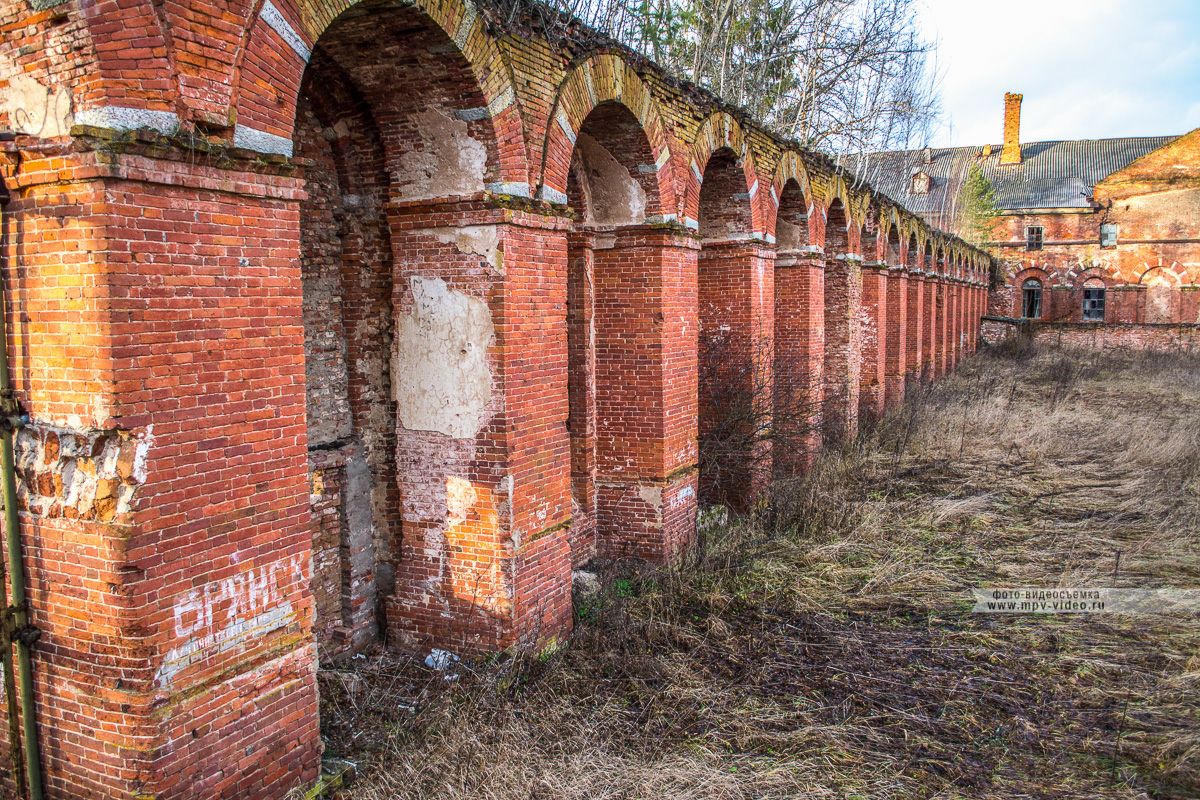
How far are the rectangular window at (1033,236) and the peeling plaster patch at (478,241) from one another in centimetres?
4274

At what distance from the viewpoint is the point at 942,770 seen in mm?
5039

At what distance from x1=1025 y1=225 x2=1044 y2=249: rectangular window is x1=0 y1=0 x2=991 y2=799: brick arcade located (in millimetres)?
35111

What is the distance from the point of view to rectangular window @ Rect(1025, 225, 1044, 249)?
4203cm

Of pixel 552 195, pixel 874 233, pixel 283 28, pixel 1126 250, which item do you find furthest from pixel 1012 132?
pixel 283 28

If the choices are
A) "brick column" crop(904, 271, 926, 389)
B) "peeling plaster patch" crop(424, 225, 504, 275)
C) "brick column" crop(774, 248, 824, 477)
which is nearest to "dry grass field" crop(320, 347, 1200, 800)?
"brick column" crop(774, 248, 824, 477)

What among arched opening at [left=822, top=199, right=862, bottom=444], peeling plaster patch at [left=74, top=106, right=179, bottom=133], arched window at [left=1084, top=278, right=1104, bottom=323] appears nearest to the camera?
peeling plaster patch at [left=74, top=106, right=179, bottom=133]

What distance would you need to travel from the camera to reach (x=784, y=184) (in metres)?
11.8

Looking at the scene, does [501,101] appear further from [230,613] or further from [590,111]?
[230,613]

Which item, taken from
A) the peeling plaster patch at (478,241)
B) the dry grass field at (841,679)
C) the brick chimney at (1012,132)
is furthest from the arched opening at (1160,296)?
the peeling plaster patch at (478,241)

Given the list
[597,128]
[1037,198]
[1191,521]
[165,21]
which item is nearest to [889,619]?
[1191,521]

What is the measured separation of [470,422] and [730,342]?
17.3 ft

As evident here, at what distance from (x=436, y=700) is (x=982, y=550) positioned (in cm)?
618

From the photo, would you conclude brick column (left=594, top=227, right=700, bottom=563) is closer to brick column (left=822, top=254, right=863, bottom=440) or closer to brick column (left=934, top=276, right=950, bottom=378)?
brick column (left=822, top=254, right=863, bottom=440)

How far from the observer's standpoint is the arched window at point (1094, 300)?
41.1 meters
